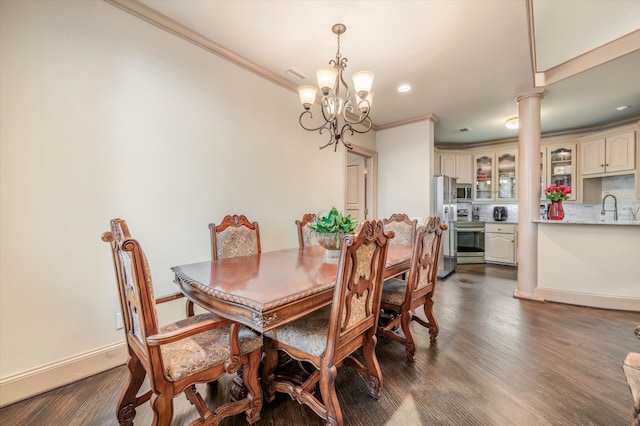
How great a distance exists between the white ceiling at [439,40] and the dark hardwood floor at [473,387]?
2.70 meters

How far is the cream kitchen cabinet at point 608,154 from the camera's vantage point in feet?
13.5

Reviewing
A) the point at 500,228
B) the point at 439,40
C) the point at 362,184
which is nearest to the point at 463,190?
the point at 500,228

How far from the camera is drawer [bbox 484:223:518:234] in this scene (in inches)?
207

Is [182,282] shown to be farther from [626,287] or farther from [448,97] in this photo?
[626,287]

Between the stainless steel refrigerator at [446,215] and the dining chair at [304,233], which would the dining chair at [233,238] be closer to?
the dining chair at [304,233]

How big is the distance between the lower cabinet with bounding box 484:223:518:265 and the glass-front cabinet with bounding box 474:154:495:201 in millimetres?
704

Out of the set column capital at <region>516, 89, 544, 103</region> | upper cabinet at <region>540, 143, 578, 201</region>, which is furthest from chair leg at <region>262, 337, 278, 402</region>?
upper cabinet at <region>540, 143, 578, 201</region>

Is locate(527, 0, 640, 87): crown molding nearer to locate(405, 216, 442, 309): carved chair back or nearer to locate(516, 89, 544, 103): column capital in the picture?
locate(516, 89, 544, 103): column capital

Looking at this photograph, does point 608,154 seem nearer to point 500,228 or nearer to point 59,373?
point 500,228

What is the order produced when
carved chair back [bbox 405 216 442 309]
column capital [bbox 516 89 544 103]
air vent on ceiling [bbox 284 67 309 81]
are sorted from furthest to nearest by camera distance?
1. column capital [bbox 516 89 544 103]
2. air vent on ceiling [bbox 284 67 309 81]
3. carved chair back [bbox 405 216 442 309]

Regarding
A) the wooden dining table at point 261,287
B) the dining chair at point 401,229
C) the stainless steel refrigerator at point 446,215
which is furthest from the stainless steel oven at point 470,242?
the wooden dining table at point 261,287

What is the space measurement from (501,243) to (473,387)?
4585mm

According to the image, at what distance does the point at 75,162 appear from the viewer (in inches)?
71.4

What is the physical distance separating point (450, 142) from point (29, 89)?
21.2ft
